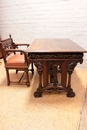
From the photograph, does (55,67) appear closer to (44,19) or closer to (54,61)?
(54,61)

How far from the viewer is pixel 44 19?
303 centimetres

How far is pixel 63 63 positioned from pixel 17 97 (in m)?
0.88

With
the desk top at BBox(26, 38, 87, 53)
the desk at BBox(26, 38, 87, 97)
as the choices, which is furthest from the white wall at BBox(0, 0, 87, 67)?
the desk at BBox(26, 38, 87, 97)

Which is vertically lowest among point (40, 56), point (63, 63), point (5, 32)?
point (63, 63)

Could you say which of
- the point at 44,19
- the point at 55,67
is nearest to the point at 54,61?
the point at 55,67

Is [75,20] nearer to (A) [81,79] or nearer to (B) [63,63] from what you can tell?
(A) [81,79]

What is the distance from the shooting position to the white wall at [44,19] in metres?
2.81

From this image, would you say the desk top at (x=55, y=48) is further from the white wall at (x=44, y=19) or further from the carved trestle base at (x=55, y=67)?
the white wall at (x=44, y=19)

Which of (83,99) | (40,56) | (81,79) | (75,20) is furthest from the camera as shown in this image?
(75,20)

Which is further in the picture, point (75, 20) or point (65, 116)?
point (75, 20)

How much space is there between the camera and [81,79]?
2445mm

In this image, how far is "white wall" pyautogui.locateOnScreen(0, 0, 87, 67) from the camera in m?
2.81

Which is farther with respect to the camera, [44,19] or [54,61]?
[44,19]

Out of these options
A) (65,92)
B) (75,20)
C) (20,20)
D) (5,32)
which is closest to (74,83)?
(65,92)
